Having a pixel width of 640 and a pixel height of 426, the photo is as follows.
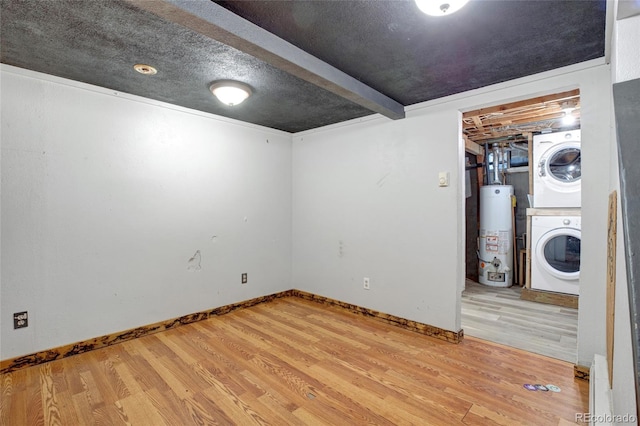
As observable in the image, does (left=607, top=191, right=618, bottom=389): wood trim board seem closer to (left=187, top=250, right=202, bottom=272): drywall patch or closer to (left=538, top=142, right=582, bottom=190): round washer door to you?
(left=538, top=142, right=582, bottom=190): round washer door

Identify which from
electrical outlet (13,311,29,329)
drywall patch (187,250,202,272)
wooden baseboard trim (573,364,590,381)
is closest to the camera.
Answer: wooden baseboard trim (573,364,590,381)

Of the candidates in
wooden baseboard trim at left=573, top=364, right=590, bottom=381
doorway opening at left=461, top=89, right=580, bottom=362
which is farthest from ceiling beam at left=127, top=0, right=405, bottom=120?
wooden baseboard trim at left=573, top=364, right=590, bottom=381

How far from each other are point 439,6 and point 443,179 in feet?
4.94

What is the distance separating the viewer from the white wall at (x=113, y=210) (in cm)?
211

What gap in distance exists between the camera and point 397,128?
A: 2.91 meters

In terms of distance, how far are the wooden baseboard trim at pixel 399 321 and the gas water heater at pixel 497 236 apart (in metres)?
2.26

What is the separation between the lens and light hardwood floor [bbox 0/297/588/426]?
1630 millimetres

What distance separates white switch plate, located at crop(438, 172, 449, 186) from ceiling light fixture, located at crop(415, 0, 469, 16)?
4.73ft

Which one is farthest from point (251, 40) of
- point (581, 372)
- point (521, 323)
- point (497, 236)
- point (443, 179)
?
point (497, 236)

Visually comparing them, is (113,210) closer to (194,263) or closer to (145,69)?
(194,263)

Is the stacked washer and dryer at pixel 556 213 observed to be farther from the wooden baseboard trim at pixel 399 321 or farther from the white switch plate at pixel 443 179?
the white switch plate at pixel 443 179
